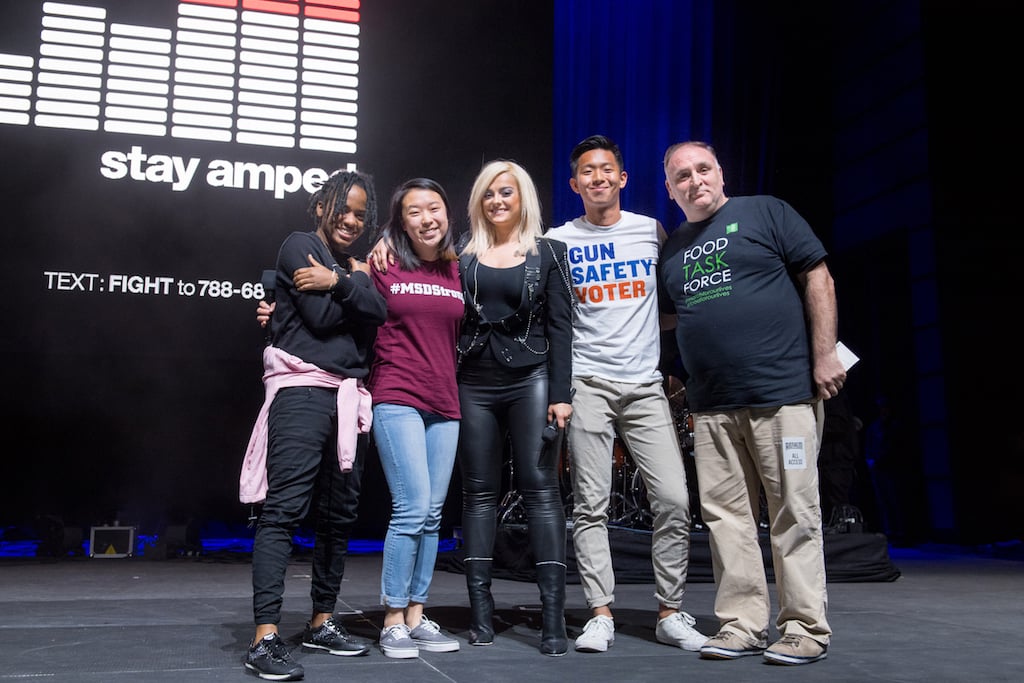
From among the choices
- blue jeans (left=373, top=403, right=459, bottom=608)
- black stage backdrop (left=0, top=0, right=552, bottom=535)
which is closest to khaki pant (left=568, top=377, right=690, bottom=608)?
blue jeans (left=373, top=403, right=459, bottom=608)

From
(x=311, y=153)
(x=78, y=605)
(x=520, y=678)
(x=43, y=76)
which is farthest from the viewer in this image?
(x=311, y=153)

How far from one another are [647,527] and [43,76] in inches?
179

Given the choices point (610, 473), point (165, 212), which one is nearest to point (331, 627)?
point (610, 473)

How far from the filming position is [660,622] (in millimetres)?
2453

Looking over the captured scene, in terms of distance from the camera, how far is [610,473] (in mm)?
2451

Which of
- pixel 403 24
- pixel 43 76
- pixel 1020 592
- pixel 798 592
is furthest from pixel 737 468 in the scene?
pixel 43 76

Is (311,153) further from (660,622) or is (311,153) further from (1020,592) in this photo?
(1020,592)

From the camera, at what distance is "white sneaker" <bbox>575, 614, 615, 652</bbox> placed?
229 centimetres

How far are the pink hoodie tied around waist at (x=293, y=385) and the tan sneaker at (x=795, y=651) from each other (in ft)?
3.75

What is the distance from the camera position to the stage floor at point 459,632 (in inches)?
79.0

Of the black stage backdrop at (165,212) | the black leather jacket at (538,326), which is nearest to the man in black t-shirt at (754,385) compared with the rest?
the black leather jacket at (538,326)

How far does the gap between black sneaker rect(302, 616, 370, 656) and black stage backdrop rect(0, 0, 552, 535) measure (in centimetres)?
338

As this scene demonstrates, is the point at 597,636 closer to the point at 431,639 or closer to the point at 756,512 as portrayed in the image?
the point at 431,639

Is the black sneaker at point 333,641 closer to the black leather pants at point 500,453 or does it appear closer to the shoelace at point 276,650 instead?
the shoelace at point 276,650
